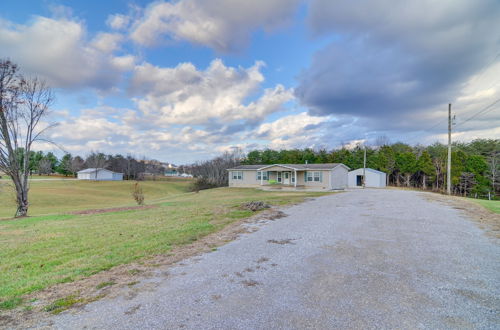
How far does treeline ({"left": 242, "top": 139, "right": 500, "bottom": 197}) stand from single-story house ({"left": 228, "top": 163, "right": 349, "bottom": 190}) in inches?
546

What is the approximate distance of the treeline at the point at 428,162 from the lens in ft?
120

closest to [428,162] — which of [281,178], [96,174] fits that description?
[281,178]

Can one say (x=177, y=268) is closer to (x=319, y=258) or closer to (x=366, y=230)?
(x=319, y=258)

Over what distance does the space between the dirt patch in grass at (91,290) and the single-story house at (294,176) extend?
25.6 metres

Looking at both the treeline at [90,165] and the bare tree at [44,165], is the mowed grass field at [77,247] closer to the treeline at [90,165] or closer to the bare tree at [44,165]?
the treeline at [90,165]

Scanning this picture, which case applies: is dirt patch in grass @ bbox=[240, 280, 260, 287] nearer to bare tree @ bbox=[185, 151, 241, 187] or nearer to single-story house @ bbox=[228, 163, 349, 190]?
single-story house @ bbox=[228, 163, 349, 190]

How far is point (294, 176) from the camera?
103 feet

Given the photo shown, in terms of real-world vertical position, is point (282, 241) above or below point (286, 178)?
below

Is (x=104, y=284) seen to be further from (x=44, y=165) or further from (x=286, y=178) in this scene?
(x=44, y=165)

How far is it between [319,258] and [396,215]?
681 cm

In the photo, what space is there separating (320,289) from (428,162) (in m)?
46.1

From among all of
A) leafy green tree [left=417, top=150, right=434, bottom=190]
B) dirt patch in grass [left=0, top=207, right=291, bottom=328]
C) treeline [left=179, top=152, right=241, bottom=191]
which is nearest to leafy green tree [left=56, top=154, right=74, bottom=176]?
treeline [left=179, top=152, right=241, bottom=191]

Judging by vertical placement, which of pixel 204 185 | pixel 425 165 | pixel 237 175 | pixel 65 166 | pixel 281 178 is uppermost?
pixel 425 165

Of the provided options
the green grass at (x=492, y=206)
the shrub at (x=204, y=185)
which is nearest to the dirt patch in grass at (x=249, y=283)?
the green grass at (x=492, y=206)
